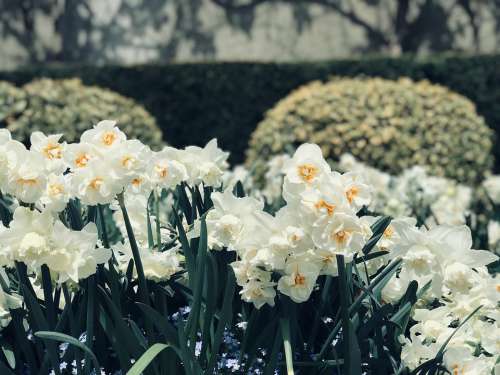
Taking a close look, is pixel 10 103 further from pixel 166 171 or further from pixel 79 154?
pixel 79 154

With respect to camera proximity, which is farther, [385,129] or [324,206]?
[385,129]

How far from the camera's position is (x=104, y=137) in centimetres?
133

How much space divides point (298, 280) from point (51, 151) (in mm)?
547

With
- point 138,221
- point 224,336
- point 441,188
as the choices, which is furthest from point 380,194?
point 224,336

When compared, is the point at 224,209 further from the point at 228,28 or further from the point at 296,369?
the point at 228,28

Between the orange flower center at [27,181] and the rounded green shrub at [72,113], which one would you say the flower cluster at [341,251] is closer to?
the orange flower center at [27,181]

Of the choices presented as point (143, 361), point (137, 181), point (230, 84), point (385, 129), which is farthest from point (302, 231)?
point (230, 84)

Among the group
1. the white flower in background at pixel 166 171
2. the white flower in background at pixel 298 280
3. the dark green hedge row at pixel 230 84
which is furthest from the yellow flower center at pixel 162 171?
the dark green hedge row at pixel 230 84

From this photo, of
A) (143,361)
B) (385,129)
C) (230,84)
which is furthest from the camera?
(230,84)

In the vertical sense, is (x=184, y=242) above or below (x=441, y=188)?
above

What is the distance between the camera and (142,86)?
26.4ft

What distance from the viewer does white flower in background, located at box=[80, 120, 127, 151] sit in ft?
4.32

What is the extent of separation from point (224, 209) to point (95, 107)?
3983 mm

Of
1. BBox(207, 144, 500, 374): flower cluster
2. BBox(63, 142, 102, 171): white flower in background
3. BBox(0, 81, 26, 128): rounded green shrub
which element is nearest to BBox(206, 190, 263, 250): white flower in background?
BBox(207, 144, 500, 374): flower cluster
